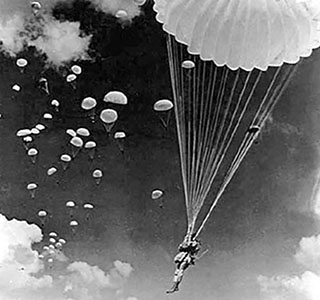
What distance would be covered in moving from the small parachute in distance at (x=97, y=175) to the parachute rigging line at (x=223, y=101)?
49.7 inches

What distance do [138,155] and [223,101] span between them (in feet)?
4.83

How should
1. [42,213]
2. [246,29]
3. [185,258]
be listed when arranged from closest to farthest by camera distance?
[246,29] < [185,258] < [42,213]

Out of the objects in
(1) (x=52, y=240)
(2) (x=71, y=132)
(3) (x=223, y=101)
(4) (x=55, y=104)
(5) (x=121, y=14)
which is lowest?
(1) (x=52, y=240)

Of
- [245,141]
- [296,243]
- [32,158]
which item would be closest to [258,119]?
[245,141]

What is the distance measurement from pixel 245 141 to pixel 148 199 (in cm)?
171

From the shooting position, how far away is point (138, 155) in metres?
10.7

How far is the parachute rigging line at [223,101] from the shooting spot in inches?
387

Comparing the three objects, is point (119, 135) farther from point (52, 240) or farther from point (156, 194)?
point (52, 240)

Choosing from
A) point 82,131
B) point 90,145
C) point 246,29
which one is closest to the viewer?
point 246,29

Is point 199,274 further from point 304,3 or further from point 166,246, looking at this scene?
point 304,3

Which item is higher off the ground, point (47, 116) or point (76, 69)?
point (76, 69)

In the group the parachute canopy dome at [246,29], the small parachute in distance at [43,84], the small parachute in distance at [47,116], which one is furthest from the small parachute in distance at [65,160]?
the parachute canopy dome at [246,29]

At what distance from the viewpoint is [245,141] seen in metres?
11.0

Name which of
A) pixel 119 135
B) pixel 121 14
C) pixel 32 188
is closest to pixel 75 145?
pixel 119 135
